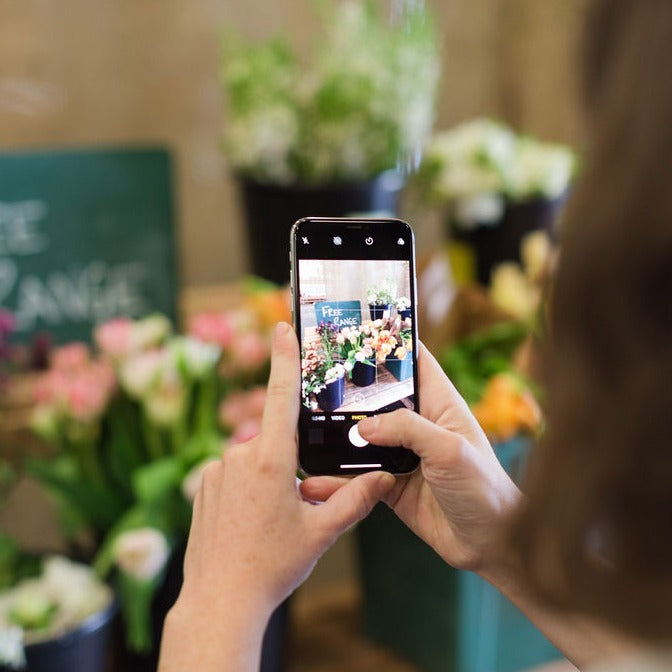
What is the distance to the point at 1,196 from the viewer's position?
130 cm

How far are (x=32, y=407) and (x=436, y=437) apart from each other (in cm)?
80

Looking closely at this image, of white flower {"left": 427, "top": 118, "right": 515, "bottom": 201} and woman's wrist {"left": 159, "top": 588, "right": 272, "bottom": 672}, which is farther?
white flower {"left": 427, "top": 118, "right": 515, "bottom": 201}

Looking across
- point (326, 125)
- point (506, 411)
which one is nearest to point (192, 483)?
point (506, 411)

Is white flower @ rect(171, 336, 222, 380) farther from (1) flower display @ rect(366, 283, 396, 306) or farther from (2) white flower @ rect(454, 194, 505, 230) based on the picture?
(2) white flower @ rect(454, 194, 505, 230)

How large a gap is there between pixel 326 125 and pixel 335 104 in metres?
0.03

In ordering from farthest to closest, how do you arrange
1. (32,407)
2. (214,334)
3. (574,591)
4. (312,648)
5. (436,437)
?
(312,648) → (32,407) → (214,334) → (436,437) → (574,591)

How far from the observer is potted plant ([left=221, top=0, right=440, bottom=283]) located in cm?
125

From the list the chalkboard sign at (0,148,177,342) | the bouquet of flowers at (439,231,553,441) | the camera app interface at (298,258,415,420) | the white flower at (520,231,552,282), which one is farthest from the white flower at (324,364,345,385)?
the chalkboard sign at (0,148,177,342)

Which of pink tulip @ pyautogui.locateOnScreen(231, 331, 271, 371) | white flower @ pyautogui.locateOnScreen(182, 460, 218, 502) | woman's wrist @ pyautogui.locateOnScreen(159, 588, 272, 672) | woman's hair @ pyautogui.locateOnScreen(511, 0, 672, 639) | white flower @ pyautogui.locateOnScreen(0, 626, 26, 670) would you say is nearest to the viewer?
woman's hair @ pyautogui.locateOnScreen(511, 0, 672, 639)

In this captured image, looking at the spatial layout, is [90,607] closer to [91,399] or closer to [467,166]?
[91,399]

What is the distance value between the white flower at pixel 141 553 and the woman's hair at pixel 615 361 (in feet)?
1.87

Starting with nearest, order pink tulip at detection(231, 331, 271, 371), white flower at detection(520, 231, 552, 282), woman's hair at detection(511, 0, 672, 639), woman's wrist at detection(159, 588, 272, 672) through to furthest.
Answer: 1. woman's hair at detection(511, 0, 672, 639)
2. woman's wrist at detection(159, 588, 272, 672)
3. pink tulip at detection(231, 331, 271, 371)
4. white flower at detection(520, 231, 552, 282)

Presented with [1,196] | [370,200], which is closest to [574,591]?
[370,200]

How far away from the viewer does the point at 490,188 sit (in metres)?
1.41
